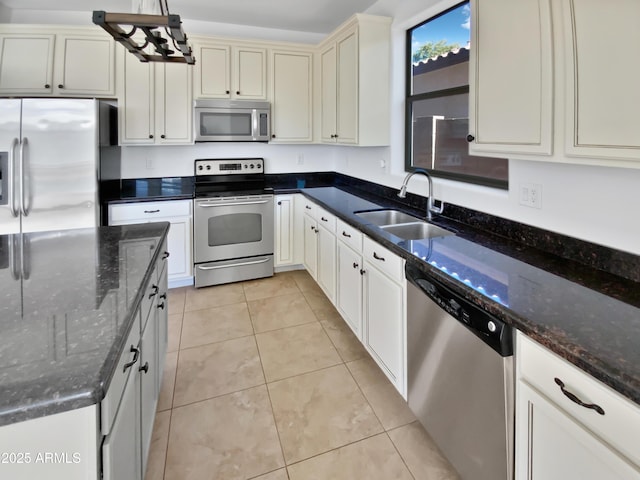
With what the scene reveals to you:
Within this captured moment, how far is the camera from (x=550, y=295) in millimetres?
1226

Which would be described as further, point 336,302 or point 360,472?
point 336,302

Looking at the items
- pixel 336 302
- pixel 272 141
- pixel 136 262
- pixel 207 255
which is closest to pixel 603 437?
pixel 136 262

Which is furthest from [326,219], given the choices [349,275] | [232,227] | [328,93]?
[328,93]

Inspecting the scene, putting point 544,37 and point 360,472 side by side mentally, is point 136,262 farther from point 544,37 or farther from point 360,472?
point 544,37

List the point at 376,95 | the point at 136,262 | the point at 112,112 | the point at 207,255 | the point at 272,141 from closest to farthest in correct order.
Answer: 1. the point at 136,262
2. the point at 376,95
3. the point at 112,112
4. the point at 207,255
5. the point at 272,141

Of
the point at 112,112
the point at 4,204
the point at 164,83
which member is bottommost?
the point at 4,204

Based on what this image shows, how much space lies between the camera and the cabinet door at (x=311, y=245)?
11.4 ft

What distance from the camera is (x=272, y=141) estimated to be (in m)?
3.92

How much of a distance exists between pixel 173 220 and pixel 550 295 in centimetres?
315

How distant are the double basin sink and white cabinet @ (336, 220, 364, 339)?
0.56 ft

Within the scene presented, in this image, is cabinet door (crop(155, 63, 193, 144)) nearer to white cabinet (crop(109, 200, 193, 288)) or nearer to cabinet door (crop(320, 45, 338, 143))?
white cabinet (crop(109, 200, 193, 288))

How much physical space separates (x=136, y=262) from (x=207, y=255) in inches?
85.5

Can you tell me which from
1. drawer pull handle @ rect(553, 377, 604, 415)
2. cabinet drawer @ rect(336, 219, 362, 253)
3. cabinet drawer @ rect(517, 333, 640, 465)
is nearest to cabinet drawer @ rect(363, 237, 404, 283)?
cabinet drawer @ rect(336, 219, 362, 253)

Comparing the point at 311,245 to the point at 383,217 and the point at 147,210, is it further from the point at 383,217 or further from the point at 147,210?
the point at 147,210
